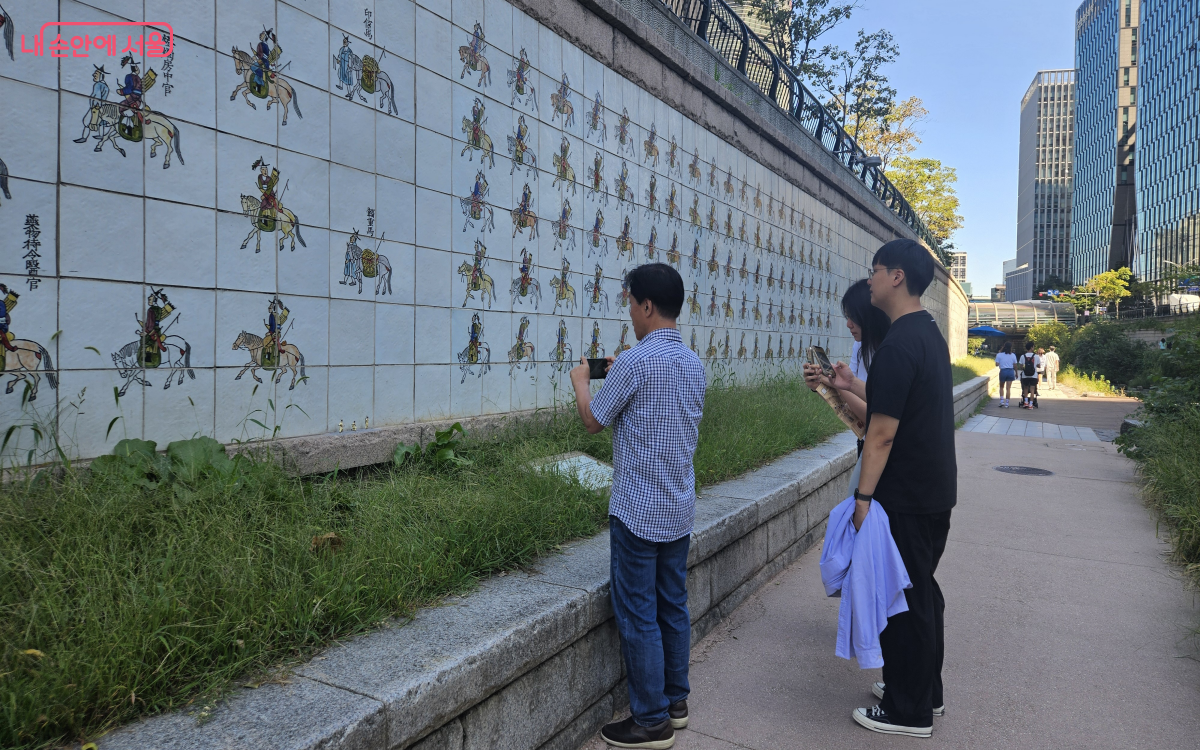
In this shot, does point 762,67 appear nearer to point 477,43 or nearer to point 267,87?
point 477,43

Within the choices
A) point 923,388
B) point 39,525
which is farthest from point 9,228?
point 923,388

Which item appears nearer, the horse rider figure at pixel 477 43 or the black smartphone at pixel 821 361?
the black smartphone at pixel 821 361

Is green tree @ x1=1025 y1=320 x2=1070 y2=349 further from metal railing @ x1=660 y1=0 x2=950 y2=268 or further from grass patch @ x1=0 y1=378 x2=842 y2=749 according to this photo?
grass patch @ x1=0 y1=378 x2=842 y2=749

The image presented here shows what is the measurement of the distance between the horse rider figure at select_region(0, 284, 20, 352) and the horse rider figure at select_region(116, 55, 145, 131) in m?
0.85

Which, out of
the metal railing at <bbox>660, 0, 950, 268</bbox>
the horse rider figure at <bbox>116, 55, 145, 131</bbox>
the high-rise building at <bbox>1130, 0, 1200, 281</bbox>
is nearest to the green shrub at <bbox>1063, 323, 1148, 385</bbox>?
the metal railing at <bbox>660, 0, 950, 268</bbox>

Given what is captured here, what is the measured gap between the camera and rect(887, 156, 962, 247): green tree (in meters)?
40.1

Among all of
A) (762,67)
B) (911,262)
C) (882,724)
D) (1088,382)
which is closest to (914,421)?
(911,262)

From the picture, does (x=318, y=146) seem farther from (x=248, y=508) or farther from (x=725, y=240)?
(x=725, y=240)

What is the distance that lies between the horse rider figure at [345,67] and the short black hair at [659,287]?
2.25m

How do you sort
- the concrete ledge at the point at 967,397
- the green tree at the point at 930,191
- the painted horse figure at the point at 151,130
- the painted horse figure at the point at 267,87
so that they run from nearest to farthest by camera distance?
the painted horse figure at the point at 151,130
the painted horse figure at the point at 267,87
the concrete ledge at the point at 967,397
the green tree at the point at 930,191

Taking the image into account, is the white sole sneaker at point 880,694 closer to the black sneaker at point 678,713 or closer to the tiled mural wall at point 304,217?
the black sneaker at point 678,713

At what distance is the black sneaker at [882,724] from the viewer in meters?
3.23

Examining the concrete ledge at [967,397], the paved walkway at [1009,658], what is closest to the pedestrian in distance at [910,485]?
the paved walkway at [1009,658]

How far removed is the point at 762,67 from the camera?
444 inches
